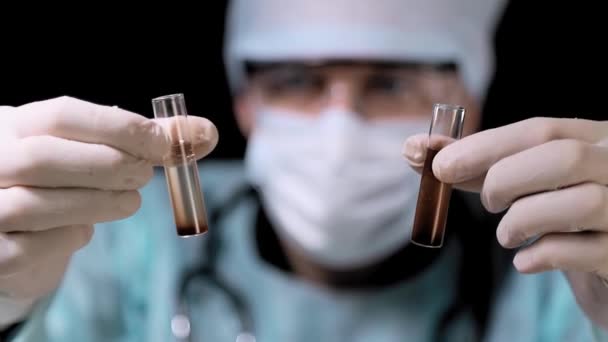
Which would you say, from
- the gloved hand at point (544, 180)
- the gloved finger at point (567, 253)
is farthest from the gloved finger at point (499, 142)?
the gloved finger at point (567, 253)

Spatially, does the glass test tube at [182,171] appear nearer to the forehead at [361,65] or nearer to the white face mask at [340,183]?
the white face mask at [340,183]

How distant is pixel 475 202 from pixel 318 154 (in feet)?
1.67

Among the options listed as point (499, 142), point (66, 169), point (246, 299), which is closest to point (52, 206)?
point (66, 169)

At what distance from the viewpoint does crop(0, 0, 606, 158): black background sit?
1518 millimetres

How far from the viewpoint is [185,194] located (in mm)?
909

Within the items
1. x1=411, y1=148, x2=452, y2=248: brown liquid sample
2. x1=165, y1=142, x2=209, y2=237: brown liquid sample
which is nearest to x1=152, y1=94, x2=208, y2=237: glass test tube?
x1=165, y1=142, x2=209, y2=237: brown liquid sample

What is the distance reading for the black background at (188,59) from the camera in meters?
1.52

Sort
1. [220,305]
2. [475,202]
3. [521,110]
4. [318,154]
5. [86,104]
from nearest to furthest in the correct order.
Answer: [86,104] → [318,154] → [220,305] → [475,202] → [521,110]

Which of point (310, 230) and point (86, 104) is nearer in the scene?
point (86, 104)

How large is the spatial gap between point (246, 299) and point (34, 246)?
75cm

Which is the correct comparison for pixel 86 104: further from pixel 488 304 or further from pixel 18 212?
pixel 488 304

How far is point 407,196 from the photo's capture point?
143 centimetres

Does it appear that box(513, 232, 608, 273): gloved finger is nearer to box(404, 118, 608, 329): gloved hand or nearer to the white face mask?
box(404, 118, 608, 329): gloved hand

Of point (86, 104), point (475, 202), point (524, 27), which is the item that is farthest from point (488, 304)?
→ point (86, 104)
